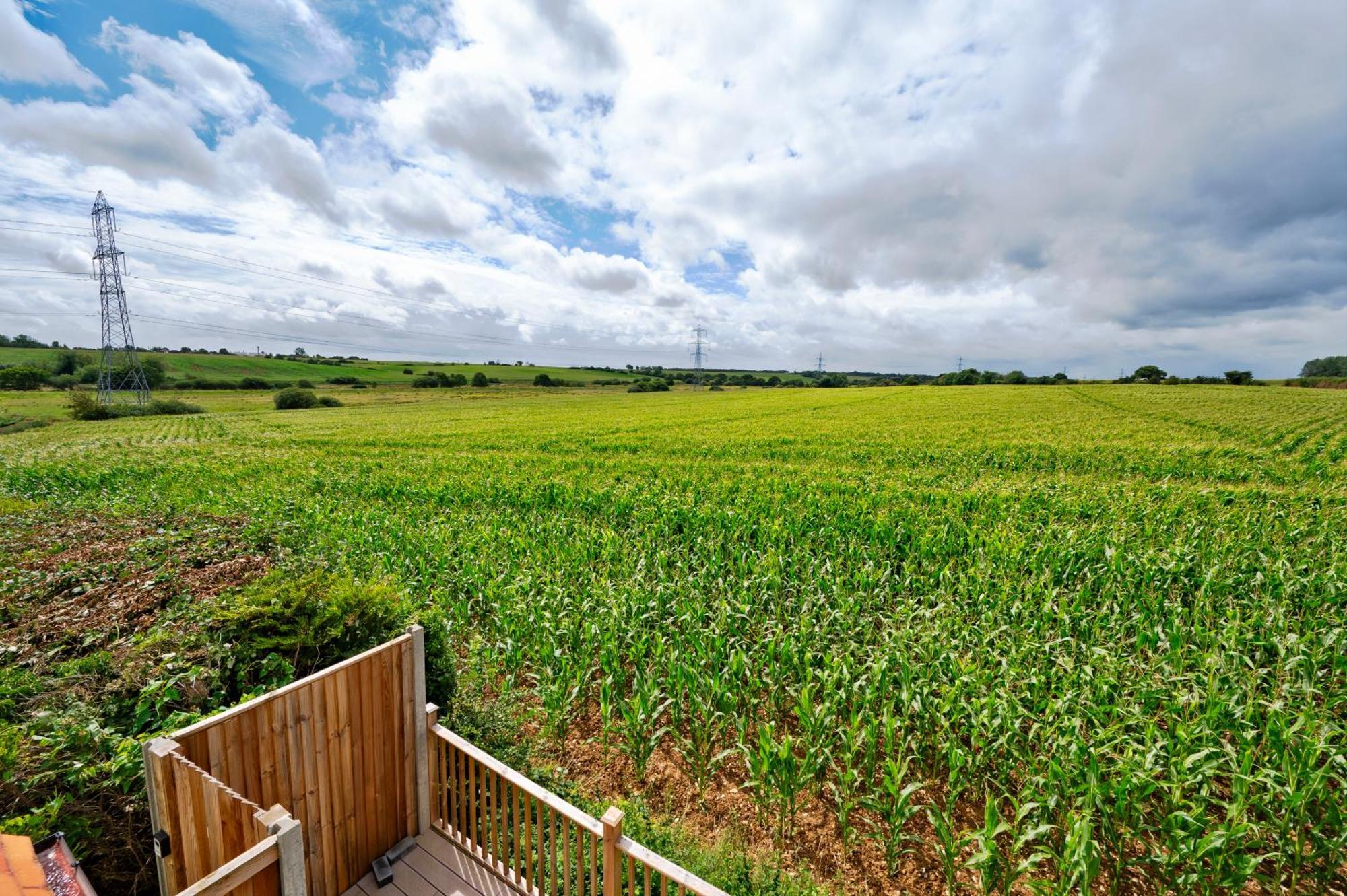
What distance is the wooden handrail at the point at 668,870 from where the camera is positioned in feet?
9.17

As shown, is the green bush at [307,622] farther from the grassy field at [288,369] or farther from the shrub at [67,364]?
the shrub at [67,364]

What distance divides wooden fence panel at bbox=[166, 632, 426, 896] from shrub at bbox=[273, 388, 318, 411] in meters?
79.0

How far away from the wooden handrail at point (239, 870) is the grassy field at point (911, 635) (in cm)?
304

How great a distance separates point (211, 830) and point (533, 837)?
2828mm

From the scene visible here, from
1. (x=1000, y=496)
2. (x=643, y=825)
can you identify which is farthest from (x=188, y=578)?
(x=1000, y=496)

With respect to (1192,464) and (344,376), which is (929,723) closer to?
(1192,464)

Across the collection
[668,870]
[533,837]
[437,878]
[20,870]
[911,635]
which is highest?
[20,870]

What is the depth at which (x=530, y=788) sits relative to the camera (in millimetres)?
3645

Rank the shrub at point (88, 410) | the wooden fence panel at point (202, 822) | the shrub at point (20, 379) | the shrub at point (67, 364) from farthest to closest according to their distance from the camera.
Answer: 1. the shrub at point (67, 364)
2. the shrub at point (20, 379)
3. the shrub at point (88, 410)
4. the wooden fence panel at point (202, 822)

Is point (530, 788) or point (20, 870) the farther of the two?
point (530, 788)

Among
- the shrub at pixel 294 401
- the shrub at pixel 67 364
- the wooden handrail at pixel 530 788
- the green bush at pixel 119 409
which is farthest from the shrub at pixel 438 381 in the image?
the wooden handrail at pixel 530 788

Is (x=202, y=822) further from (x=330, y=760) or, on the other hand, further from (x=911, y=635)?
(x=911, y=635)

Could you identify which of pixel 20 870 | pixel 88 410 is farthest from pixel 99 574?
pixel 88 410

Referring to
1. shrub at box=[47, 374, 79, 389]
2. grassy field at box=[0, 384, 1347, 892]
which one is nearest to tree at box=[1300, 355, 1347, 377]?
grassy field at box=[0, 384, 1347, 892]
